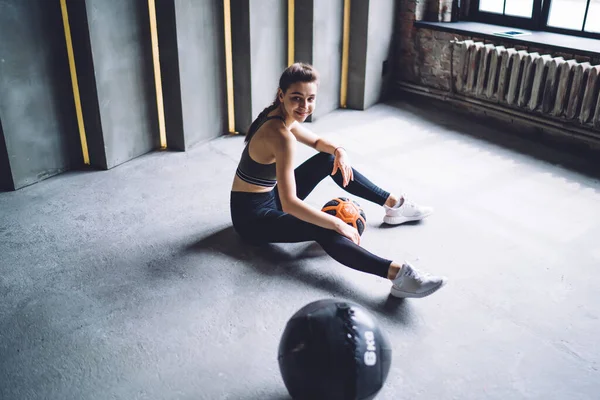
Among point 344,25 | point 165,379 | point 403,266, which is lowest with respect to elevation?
point 165,379

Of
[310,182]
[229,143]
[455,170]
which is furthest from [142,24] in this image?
[455,170]

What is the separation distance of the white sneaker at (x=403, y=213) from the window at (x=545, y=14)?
2439 millimetres

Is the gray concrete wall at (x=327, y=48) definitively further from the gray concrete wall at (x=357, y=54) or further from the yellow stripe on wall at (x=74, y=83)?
the yellow stripe on wall at (x=74, y=83)

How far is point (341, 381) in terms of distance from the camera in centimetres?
167

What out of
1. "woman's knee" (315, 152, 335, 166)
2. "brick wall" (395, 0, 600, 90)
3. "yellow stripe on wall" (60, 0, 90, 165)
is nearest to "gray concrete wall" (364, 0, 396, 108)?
"brick wall" (395, 0, 600, 90)

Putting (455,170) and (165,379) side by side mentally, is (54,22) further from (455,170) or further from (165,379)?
(455,170)

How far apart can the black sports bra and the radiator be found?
260 cm

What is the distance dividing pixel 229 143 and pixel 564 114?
260cm

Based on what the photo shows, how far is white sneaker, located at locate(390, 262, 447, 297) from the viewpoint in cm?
250

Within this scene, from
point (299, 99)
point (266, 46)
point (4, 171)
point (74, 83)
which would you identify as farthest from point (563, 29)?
point (4, 171)

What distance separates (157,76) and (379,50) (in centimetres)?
217

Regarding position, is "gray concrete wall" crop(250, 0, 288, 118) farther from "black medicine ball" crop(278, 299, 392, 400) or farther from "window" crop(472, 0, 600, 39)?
"black medicine ball" crop(278, 299, 392, 400)

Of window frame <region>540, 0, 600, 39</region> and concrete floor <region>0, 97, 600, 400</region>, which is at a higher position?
window frame <region>540, 0, 600, 39</region>

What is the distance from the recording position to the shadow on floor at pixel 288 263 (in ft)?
8.30
